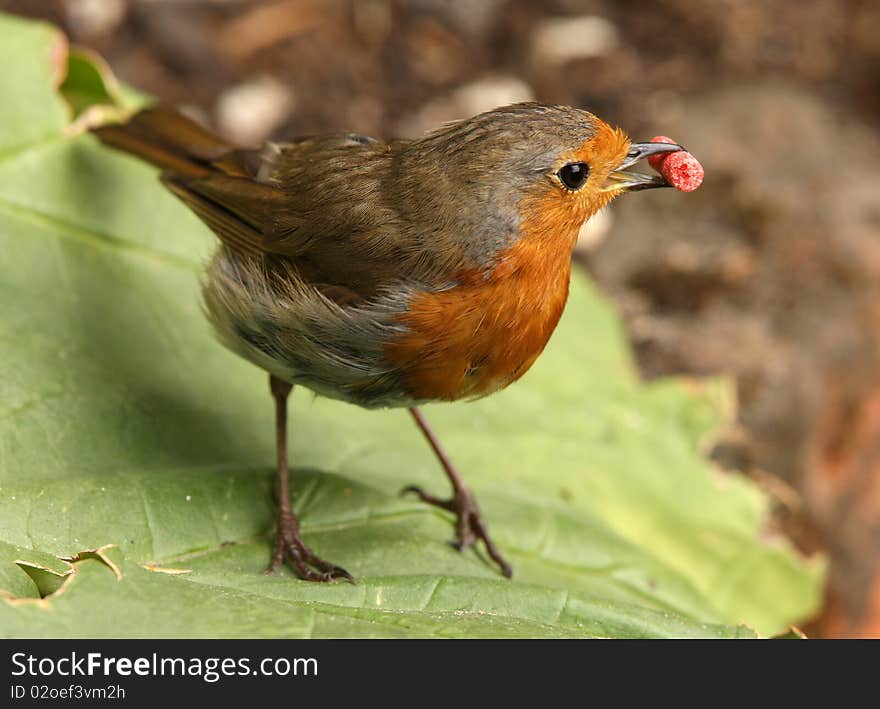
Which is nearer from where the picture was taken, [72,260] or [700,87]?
[72,260]

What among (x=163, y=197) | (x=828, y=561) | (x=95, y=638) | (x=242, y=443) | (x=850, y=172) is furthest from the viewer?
(x=850, y=172)

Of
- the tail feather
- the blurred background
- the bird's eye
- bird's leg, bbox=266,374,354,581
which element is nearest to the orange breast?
the bird's eye

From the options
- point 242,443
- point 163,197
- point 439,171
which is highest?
point 163,197

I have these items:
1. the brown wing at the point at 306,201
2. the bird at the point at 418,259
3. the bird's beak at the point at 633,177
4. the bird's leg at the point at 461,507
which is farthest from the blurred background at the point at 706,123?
the brown wing at the point at 306,201

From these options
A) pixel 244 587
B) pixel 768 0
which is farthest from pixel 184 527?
pixel 768 0

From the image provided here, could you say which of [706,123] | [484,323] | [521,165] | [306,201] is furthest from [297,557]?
[706,123]

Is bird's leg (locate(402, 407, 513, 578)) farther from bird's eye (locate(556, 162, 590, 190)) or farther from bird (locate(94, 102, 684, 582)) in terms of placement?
bird's eye (locate(556, 162, 590, 190))
